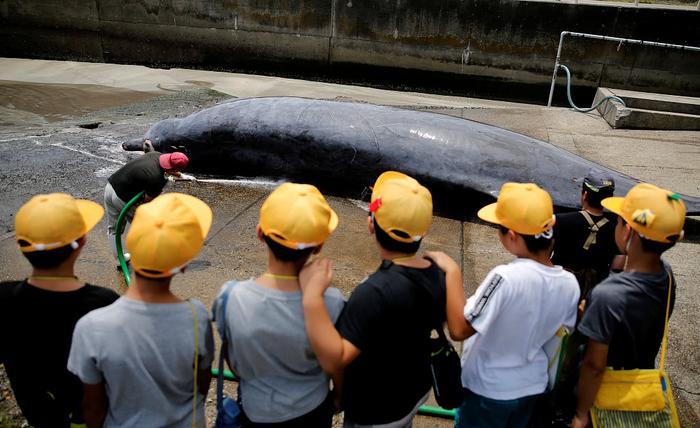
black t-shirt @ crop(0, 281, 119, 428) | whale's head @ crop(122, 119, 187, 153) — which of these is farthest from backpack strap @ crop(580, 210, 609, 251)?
whale's head @ crop(122, 119, 187, 153)

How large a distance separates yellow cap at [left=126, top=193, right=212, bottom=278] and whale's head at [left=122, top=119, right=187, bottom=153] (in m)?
5.42

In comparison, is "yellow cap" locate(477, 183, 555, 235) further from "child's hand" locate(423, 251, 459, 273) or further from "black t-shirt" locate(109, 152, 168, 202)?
"black t-shirt" locate(109, 152, 168, 202)

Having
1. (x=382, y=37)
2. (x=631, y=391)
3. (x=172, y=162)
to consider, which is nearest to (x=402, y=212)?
(x=631, y=391)

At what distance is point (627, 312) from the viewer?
2207 mm

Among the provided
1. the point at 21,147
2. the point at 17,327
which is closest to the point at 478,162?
the point at 17,327

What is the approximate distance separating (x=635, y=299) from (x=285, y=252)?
1.51m

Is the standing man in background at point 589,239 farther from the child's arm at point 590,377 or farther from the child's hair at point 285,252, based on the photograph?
the child's hair at point 285,252

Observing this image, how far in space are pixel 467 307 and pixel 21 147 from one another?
8.05m

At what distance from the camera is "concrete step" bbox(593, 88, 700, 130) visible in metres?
9.84

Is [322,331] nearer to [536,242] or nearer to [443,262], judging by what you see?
[443,262]

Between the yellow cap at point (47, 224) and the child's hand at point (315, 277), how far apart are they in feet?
3.16

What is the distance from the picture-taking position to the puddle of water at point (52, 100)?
10.4 metres

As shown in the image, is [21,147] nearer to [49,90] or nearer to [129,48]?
[49,90]

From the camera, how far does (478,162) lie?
5922mm
